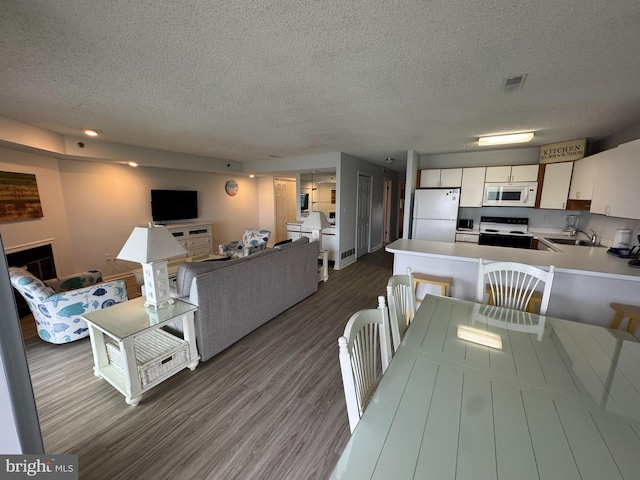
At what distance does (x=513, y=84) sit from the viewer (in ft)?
6.37

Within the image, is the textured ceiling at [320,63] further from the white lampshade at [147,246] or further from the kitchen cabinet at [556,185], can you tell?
the white lampshade at [147,246]

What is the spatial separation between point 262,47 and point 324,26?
0.42 meters

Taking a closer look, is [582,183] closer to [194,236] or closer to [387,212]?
[387,212]

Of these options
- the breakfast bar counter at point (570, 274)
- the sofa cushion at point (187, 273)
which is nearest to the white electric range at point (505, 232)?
the breakfast bar counter at point (570, 274)

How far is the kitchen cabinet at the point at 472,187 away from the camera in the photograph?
441 centimetres

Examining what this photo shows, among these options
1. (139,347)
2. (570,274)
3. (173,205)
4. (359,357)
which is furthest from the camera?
(173,205)

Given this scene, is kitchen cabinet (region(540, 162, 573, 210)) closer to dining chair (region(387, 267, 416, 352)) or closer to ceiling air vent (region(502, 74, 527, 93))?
ceiling air vent (region(502, 74, 527, 93))

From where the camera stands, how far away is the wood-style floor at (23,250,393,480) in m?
1.46

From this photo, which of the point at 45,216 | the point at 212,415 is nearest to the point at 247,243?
the point at 45,216

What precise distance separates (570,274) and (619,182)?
1324mm

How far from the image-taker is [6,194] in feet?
10.3

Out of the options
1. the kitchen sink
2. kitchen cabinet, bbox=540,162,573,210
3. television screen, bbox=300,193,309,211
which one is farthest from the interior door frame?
the kitchen sink

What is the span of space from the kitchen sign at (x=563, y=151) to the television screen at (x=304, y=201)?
4.62m

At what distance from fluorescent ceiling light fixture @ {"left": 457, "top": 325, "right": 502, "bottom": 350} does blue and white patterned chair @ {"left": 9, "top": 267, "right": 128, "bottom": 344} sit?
3.42m
